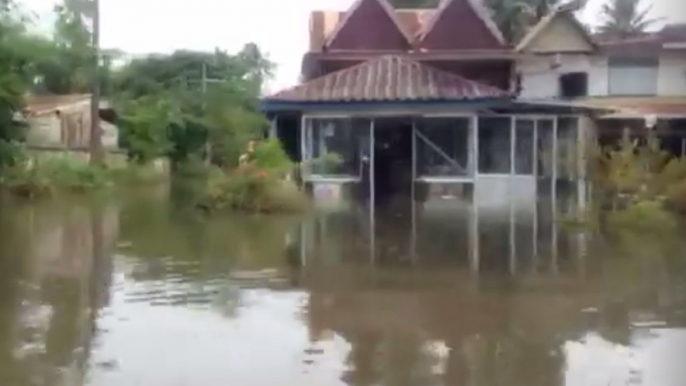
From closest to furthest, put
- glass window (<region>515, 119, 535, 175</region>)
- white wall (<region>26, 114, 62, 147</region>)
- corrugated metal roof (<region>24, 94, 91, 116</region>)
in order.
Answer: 1. glass window (<region>515, 119, 535, 175</region>)
2. white wall (<region>26, 114, 62, 147</region>)
3. corrugated metal roof (<region>24, 94, 91, 116</region>)

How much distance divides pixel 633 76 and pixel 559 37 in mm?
2152

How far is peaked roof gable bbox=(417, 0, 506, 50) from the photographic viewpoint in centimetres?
2880

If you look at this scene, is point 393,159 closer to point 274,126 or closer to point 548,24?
point 274,126

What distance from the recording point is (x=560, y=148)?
23.9 m

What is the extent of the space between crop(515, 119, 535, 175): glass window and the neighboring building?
1701cm

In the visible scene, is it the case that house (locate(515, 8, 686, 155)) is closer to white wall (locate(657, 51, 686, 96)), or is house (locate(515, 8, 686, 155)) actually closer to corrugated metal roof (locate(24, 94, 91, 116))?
white wall (locate(657, 51, 686, 96))

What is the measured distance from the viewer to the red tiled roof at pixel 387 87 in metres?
23.1

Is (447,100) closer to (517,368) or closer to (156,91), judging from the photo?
(517,368)

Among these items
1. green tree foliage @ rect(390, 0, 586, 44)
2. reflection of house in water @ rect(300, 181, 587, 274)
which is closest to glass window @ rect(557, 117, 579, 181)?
reflection of house in water @ rect(300, 181, 587, 274)

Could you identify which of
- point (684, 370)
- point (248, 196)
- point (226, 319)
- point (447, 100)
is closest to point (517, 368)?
point (684, 370)

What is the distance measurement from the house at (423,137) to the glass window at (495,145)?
0.02m

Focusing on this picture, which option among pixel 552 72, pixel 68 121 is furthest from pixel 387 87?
pixel 68 121

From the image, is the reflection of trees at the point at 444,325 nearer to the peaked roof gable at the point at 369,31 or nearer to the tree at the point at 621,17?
the peaked roof gable at the point at 369,31

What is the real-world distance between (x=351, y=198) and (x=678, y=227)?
7910 millimetres
